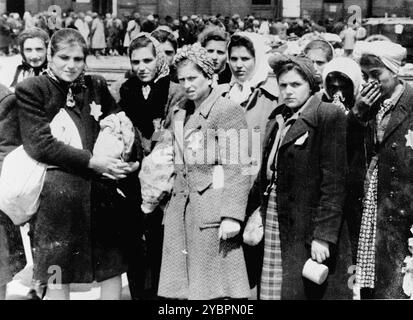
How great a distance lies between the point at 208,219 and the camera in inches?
162

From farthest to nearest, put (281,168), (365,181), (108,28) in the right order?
1. (108,28)
2. (365,181)
3. (281,168)

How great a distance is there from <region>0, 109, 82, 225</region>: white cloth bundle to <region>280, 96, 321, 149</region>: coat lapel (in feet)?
4.12

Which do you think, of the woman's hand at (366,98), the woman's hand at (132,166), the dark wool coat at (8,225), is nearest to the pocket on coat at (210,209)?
the woman's hand at (132,166)

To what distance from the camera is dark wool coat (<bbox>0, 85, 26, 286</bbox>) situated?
13.9ft

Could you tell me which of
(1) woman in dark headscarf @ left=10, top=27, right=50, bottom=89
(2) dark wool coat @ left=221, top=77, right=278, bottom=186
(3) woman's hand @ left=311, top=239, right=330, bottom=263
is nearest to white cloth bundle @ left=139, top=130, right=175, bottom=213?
(2) dark wool coat @ left=221, top=77, right=278, bottom=186

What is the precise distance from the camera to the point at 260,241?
4.15m

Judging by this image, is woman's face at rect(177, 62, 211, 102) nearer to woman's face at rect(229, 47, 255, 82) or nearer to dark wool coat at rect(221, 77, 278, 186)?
dark wool coat at rect(221, 77, 278, 186)

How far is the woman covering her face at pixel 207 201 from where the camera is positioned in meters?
4.07

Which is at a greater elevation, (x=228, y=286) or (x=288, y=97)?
(x=288, y=97)

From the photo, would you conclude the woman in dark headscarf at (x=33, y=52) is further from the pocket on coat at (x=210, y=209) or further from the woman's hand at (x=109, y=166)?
the pocket on coat at (x=210, y=209)

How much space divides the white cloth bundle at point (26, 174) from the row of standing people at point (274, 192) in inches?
2.4
